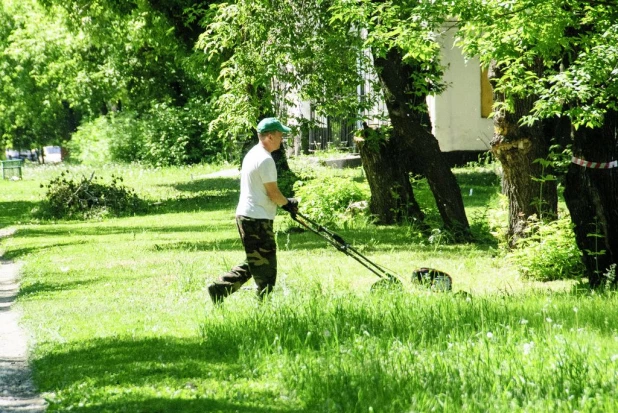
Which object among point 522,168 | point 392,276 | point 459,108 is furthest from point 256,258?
point 459,108

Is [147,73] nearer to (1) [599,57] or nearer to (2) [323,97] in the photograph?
(2) [323,97]

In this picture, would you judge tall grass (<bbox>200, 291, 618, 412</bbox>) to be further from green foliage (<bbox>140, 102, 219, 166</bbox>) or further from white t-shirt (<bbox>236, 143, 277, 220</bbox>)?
green foliage (<bbox>140, 102, 219, 166</bbox>)

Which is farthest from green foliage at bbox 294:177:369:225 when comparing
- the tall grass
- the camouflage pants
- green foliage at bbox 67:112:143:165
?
green foliage at bbox 67:112:143:165

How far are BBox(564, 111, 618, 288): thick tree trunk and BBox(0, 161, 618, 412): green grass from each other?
0.51m

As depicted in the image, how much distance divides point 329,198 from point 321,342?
12.5m

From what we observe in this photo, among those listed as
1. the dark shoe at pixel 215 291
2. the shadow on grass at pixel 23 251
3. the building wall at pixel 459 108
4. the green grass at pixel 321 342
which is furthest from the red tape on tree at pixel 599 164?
the building wall at pixel 459 108

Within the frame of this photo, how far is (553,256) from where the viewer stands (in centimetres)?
1330

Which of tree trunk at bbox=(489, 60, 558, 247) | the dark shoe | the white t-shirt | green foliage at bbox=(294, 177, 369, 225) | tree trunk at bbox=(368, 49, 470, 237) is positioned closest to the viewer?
the white t-shirt

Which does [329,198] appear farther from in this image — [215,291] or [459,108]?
[215,291]

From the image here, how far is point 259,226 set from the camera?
10320 millimetres

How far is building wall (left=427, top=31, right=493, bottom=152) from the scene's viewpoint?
2958 centimetres

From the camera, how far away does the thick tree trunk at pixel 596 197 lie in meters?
11.3

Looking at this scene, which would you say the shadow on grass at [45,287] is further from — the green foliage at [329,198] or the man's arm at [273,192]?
the green foliage at [329,198]

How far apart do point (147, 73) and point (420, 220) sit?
2832 cm
